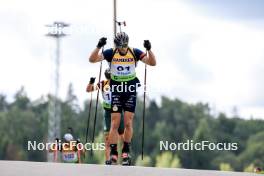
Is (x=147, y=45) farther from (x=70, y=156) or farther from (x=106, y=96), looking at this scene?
(x=70, y=156)

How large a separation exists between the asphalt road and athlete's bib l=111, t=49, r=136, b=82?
8.38 feet

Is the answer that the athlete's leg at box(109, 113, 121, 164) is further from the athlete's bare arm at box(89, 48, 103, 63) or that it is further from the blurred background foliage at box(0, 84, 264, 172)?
the blurred background foliage at box(0, 84, 264, 172)

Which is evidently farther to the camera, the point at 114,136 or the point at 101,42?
the point at 114,136

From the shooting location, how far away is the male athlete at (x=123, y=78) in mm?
18281

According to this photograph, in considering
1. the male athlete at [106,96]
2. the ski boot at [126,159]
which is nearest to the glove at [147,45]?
the ski boot at [126,159]

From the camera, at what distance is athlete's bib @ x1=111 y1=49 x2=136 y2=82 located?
18.3 metres

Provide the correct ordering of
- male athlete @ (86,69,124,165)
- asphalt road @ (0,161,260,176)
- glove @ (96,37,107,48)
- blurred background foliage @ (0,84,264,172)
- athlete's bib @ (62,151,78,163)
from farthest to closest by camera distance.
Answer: blurred background foliage @ (0,84,264,172) < athlete's bib @ (62,151,78,163) < male athlete @ (86,69,124,165) < glove @ (96,37,107,48) < asphalt road @ (0,161,260,176)

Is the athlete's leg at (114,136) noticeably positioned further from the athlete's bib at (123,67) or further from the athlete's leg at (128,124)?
the athlete's bib at (123,67)

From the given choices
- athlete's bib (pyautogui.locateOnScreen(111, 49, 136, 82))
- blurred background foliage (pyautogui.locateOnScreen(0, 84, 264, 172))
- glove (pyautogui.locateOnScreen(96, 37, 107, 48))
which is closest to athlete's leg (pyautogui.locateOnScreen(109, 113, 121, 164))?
athlete's bib (pyautogui.locateOnScreen(111, 49, 136, 82))

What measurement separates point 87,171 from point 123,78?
3.11 m

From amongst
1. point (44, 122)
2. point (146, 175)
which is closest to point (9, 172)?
point (146, 175)

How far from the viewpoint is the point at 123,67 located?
60.3 ft

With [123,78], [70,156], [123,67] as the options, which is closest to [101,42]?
[123,67]

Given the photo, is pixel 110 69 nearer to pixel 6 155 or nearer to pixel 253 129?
pixel 6 155
